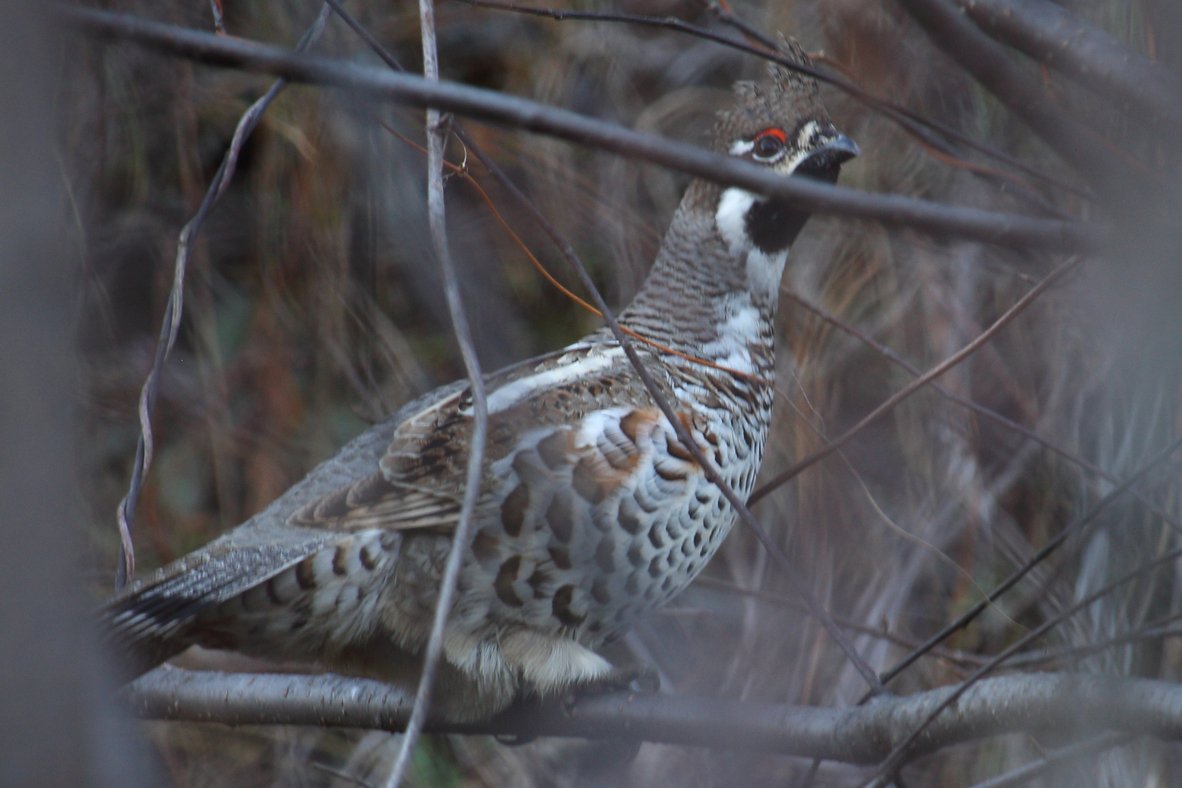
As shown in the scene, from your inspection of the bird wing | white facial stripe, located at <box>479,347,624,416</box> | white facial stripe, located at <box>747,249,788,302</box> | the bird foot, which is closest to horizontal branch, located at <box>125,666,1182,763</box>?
the bird foot

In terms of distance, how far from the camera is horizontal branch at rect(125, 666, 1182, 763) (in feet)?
5.62

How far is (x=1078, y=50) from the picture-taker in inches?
74.5

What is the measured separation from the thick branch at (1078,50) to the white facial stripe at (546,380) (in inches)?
44.1

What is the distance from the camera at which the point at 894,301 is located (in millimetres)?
3979

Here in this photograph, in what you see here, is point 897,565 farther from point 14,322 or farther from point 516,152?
point 14,322

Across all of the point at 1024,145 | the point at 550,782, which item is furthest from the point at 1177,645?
the point at 550,782

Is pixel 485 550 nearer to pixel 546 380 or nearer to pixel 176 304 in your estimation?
pixel 546 380

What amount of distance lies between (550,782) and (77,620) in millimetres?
3395

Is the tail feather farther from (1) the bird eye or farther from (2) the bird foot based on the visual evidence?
(1) the bird eye

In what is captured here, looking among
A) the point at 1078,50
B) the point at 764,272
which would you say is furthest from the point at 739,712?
the point at 764,272

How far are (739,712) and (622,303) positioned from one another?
2.14 metres

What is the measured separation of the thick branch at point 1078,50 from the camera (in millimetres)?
1779

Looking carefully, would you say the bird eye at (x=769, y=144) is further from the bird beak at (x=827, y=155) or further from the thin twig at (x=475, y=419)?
the thin twig at (x=475, y=419)

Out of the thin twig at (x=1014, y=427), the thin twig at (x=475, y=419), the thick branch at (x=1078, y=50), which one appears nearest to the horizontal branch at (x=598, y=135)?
the thin twig at (x=475, y=419)
